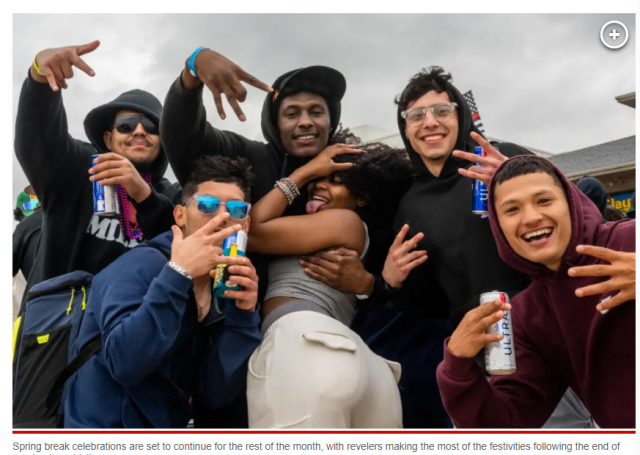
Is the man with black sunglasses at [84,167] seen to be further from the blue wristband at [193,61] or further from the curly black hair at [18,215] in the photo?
the curly black hair at [18,215]

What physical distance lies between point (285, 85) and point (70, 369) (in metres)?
1.86

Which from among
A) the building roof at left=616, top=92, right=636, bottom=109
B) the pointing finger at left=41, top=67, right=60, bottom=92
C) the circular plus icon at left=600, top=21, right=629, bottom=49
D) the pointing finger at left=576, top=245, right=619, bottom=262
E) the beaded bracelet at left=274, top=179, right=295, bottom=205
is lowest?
the pointing finger at left=576, top=245, right=619, bottom=262

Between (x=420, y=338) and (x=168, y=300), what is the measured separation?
1.53 metres

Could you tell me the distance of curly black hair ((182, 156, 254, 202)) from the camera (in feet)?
9.37

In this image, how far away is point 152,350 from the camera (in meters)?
2.30

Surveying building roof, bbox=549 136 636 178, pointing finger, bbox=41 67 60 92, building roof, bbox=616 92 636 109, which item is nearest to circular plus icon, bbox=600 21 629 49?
building roof, bbox=616 92 636 109

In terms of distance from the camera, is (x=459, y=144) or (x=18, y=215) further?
(x=18, y=215)

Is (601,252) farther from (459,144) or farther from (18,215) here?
(18,215)

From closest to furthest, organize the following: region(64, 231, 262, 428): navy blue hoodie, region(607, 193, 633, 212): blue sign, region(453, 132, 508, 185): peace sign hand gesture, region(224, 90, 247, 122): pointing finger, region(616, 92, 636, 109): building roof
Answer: region(64, 231, 262, 428): navy blue hoodie → region(453, 132, 508, 185): peace sign hand gesture → region(224, 90, 247, 122): pointing finger → region(616, 92, 636, 109): building roof → region(607, 193, 633, 212): blue sign

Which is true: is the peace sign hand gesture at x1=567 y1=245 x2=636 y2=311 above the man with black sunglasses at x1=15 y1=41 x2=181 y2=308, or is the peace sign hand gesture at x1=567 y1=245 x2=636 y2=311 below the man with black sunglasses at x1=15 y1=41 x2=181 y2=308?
below

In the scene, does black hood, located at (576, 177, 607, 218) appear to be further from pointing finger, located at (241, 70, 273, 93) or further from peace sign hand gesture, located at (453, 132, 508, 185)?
pointing finger, located at (241, 70, 273, 93)

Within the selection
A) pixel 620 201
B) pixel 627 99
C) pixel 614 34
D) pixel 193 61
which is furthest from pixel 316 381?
pixel 620 201

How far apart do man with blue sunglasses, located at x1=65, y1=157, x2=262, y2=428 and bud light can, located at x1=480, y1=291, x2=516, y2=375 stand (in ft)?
3.37

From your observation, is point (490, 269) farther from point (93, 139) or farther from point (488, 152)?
point (93, 139)
